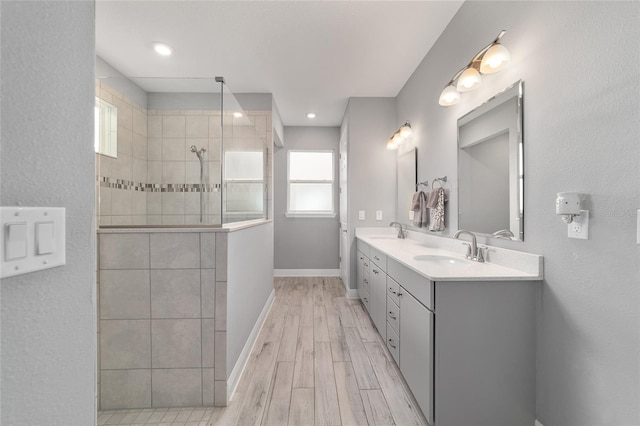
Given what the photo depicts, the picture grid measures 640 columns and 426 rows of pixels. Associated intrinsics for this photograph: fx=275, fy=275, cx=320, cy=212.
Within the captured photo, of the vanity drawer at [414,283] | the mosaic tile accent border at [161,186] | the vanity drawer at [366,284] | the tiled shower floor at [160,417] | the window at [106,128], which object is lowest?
the tiled shower floor at [160,417]

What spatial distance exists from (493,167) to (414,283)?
924mm

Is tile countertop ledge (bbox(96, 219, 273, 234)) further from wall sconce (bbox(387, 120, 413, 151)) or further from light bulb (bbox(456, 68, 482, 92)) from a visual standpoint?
wall sconce (bbox(387, 120, 413, 151))

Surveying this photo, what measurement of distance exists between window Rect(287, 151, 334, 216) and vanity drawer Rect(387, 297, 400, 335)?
9.44ft

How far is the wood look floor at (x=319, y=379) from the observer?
61.2 inches

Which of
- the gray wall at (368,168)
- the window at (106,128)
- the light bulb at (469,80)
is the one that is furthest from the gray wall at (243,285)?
the light bulb at (469,80)

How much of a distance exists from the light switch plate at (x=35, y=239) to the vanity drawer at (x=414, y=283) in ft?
4.65

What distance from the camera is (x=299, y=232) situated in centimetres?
487

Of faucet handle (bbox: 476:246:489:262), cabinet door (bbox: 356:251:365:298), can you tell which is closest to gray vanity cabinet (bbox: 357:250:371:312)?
cabinet door (bbox: 356:251:365:298)

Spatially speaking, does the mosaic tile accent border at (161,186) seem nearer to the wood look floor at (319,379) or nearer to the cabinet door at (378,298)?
the wood look floor at (319,379)

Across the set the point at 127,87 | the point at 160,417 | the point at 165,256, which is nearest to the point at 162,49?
the point at 127,87

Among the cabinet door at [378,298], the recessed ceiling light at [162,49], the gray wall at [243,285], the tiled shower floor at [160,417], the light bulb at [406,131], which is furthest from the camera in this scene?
the light bulb at [406,131]

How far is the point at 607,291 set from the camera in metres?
1.10

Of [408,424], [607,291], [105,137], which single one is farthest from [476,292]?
[105,137]

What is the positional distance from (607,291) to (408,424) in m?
1.14
